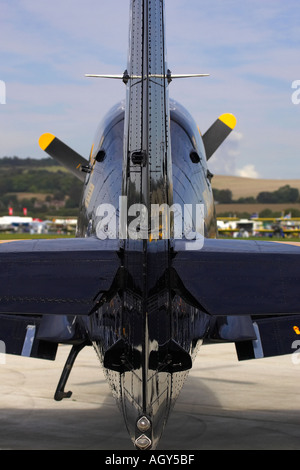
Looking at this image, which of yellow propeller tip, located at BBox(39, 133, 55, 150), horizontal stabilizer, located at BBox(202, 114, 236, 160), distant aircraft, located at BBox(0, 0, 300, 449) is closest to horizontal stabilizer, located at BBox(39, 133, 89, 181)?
yellow propeller tip, located at BBox(39, 133, 55, 150)

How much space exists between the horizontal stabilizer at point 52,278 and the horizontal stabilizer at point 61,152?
5.79 meters

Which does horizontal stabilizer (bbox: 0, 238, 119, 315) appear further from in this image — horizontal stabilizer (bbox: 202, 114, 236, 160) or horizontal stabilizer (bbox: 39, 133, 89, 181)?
horizontal stabilizer (bbox: 202, 114, 236, 160)

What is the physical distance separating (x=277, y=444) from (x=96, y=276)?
3.85 metres

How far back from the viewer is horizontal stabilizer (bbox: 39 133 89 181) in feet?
35.9

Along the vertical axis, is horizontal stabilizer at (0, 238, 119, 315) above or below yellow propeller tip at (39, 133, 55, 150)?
below

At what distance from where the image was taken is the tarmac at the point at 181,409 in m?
7.92

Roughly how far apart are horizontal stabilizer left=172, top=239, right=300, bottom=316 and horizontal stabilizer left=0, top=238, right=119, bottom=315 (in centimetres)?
60

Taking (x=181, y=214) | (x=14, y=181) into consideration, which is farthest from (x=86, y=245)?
(x=14, y=181)

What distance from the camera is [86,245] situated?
5.54 meters

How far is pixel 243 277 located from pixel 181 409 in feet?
16.7

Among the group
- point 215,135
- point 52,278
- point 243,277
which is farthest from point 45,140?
point 243,277

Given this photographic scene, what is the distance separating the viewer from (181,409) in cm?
972

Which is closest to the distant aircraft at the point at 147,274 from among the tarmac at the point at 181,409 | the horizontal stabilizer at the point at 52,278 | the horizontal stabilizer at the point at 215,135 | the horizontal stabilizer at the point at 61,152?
the horizontal stabilizer at the point at 52,278

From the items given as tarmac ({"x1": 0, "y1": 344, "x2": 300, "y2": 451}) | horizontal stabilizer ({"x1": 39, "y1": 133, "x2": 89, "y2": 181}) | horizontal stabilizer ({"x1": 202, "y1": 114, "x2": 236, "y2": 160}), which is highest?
horizontal stabilizer ({"x1": 202, "y1": 114, "x2": 236, "y2": 160})
